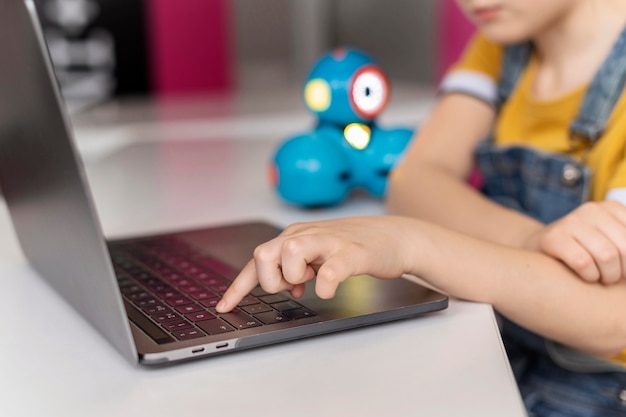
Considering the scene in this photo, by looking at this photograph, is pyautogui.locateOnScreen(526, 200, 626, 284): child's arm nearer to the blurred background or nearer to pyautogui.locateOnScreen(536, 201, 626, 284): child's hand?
pyautogui.locateOnScreen(536, 201, 626, 284): child's hand

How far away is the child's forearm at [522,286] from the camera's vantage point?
0.57 metres

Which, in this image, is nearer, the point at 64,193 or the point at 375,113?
the point at 64,193

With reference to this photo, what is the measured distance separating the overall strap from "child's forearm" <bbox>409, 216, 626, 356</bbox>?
221 millimetres

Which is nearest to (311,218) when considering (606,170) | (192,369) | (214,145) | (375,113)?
(375,113)

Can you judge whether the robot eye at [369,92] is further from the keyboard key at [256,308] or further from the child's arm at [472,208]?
the keyboard key at [256,308]

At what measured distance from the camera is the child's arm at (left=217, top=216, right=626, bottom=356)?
1.76 ft

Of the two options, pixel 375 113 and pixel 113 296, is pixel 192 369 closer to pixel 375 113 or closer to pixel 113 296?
pixel 113 296

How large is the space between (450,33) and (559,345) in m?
1.83

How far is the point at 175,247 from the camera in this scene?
719 mm

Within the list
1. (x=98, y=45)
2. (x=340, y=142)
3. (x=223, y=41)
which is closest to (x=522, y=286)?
(x=340, y=142)

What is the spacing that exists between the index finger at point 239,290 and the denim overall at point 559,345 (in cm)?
32

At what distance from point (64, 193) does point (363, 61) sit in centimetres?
55

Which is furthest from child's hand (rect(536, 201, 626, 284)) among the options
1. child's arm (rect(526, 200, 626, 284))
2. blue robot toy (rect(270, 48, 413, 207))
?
blue robot toy (rect(270, 48, 413, 207))

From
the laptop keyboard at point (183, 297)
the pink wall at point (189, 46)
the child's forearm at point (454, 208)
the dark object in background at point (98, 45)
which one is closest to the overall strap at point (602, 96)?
the child's forearm at point (454, 208)
